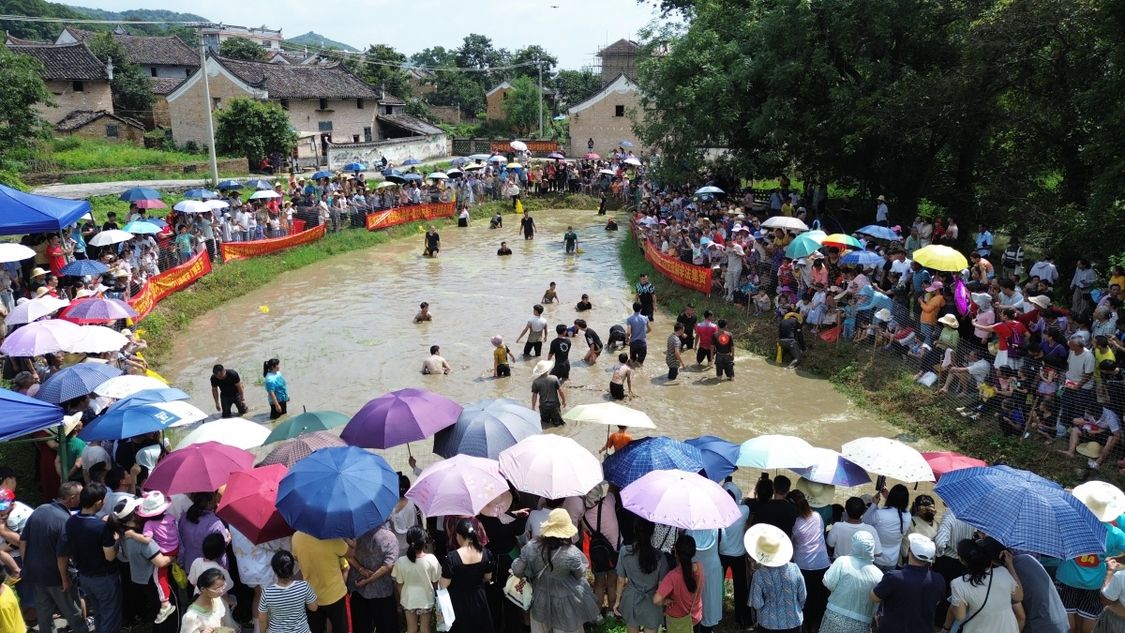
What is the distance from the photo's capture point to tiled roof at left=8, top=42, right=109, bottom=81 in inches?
1970

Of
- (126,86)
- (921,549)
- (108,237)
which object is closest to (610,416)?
(921,549)

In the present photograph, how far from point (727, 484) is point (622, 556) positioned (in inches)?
67.8

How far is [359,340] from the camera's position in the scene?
1902 cm

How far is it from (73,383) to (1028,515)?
1043cm

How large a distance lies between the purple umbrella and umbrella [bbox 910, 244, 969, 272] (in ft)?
30.7

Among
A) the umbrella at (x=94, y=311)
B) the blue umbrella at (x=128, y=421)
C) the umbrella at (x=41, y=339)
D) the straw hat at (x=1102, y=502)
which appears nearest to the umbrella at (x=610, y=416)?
the straw hat at (x=1102, y=502)

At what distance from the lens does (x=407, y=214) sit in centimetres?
3375

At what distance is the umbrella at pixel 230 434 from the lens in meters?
8.63

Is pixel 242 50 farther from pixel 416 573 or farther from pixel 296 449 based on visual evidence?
pixel 416 573

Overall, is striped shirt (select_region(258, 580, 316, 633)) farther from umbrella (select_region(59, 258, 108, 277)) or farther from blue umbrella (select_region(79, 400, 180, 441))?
umbrella (select_region(59, 258, 108, 277))

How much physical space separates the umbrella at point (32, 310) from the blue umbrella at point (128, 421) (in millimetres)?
4697

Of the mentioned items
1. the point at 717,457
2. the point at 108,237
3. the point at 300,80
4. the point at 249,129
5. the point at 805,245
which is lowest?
the point at 717,457

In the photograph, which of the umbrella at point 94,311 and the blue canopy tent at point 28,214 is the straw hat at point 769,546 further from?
the blue canopy tent at point 28,214

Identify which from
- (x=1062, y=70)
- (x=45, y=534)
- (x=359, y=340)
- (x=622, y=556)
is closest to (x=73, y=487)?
(x=45, y=534)
